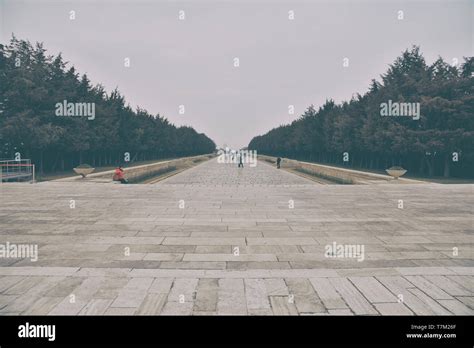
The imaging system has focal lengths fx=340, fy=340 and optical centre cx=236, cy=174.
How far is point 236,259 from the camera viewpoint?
6.98 metres

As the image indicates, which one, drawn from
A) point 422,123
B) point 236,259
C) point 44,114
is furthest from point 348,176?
point 44,114

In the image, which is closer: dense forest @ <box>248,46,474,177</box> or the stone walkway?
the stone walkway

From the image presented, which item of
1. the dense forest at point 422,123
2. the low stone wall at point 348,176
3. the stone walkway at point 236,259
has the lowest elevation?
the stone walkway at point 236,259

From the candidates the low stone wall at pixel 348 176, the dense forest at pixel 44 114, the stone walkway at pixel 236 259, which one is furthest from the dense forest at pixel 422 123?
the dense forest at pixel 44 114

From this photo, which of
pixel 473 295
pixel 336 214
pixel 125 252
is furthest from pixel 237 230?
pixel 473 295

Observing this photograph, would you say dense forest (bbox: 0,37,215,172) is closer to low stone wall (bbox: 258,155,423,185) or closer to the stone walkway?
the stone walkway

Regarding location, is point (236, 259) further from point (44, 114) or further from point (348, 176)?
point (44, 114)

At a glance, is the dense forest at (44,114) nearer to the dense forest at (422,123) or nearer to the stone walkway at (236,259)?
the stone walkway at (236,259)

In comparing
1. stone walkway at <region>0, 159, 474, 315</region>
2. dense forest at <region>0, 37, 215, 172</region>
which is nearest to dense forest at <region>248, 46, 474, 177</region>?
stone walkway at <region>0, 159, 474, 315</region>

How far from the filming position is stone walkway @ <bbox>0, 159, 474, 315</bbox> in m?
4.95

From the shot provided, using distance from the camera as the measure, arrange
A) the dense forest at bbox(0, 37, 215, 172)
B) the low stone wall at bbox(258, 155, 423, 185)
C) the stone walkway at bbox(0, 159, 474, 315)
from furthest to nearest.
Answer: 1. the dense forest at bbox(0, 37, 215, 172)
2. the low stone wall at bbox(258, 155, 423, 185)
3. the stone walkway at bbox(0, 159, 474, 315)

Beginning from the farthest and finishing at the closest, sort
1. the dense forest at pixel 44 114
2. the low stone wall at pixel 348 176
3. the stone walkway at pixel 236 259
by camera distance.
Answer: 1. the dense forest at pixel 44 114
2. the low stone wall at pixel 348 176
3. the stone walkway at pixel 236 259

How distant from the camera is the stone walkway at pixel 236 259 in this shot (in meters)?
4.95
